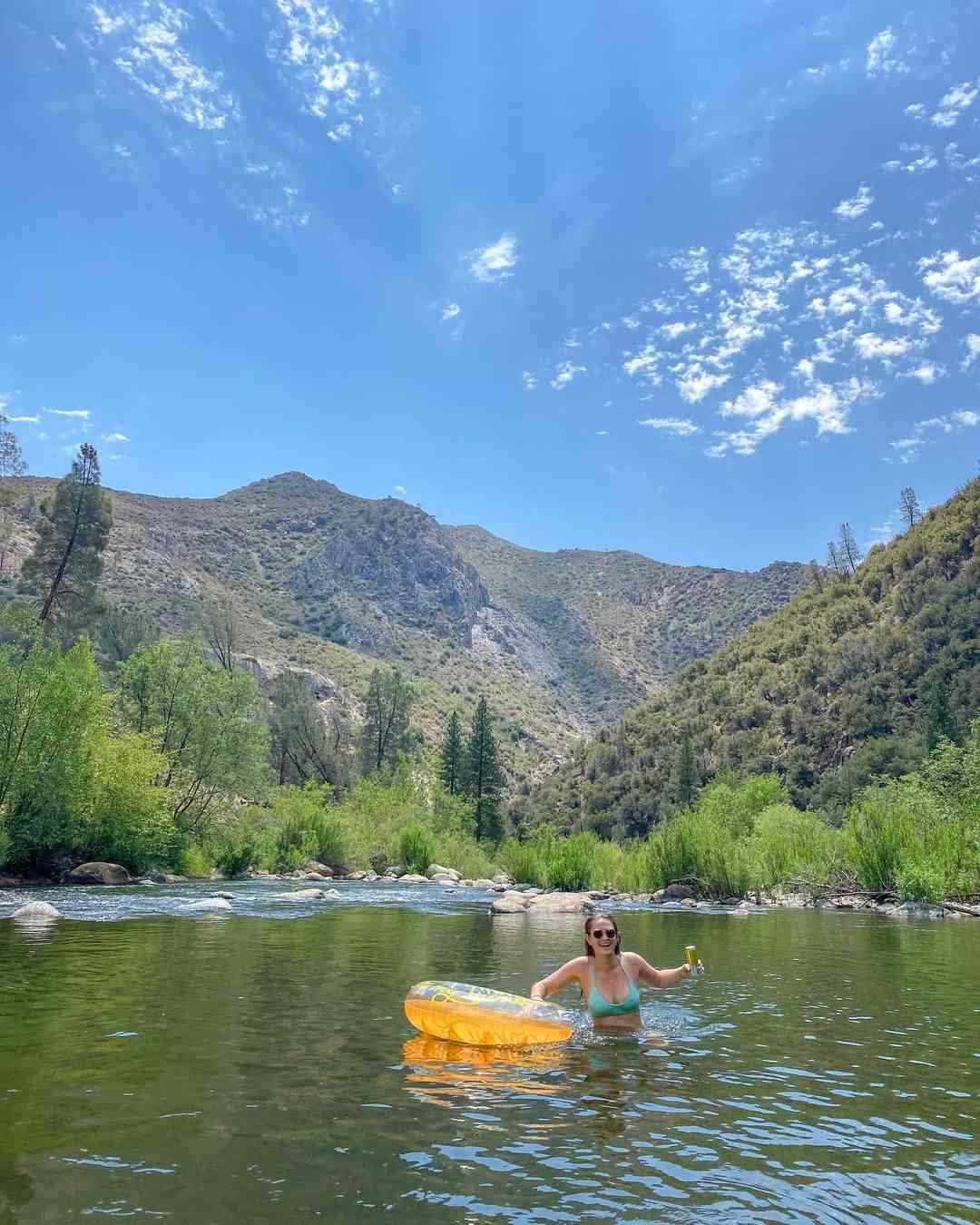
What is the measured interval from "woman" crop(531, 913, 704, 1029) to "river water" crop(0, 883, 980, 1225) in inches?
18.6

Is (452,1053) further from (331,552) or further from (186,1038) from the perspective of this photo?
(331,552)

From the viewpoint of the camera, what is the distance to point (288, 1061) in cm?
902

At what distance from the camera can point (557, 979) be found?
11.2 m

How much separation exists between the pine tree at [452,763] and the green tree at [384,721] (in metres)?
11.1

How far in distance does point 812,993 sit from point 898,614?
268 ft

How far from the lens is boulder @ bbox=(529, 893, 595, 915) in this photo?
34.6m

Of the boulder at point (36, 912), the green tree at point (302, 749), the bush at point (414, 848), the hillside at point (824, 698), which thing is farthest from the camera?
the green tree at point (302, 749)

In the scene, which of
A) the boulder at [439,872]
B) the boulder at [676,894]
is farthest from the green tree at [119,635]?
the boulder at [676,894]

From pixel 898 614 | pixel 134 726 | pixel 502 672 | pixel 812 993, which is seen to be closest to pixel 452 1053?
pixel 812 993

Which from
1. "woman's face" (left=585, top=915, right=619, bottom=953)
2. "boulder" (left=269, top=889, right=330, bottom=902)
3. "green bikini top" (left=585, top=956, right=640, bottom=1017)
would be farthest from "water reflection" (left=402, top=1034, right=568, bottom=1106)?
"boulder" (left=269, top=889, right=330, bottom=902)

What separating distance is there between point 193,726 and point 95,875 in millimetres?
12752

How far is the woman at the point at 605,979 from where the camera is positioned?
36.2ft

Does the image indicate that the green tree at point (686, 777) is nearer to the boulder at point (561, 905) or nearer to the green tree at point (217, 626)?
the boulder at point (561, 905)

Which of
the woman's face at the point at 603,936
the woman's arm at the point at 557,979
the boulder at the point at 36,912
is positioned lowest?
the boulder at the point at 36,912
